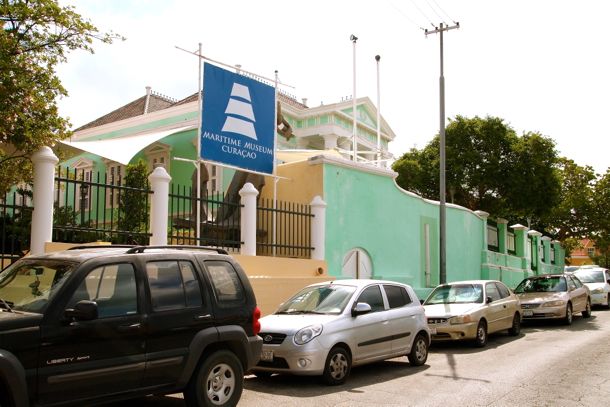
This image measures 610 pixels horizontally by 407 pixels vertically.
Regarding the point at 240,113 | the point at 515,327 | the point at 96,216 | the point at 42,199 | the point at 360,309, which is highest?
the point at 240,113

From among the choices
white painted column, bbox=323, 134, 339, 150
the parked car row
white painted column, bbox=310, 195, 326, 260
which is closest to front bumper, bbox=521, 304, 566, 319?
the parked car row

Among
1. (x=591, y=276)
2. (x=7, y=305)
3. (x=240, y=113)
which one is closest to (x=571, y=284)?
(x=591, y=276)

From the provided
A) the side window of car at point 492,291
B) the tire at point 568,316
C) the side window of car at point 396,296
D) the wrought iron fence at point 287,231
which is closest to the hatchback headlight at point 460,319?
the side window of car at point 492,291

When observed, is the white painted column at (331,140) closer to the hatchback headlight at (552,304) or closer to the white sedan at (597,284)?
the white sedan at (597,284)

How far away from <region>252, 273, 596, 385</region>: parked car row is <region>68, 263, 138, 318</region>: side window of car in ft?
10.3

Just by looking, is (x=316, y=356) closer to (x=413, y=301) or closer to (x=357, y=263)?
(x=413, y=301)

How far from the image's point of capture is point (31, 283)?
5.96 meters

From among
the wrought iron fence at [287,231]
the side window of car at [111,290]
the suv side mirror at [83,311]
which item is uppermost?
the wrought iron fence at [287,231]

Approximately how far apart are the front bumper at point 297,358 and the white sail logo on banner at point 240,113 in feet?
21.7

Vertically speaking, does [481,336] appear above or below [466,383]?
above

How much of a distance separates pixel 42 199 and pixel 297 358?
482cm

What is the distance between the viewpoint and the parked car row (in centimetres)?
876

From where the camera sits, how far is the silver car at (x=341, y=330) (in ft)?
28.6

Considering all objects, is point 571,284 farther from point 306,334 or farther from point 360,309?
point 306,334
